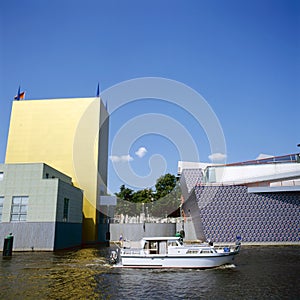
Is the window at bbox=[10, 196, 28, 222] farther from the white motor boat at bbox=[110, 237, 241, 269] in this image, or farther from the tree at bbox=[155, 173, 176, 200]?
the tree at bbox=[155, 173, 176, 200]

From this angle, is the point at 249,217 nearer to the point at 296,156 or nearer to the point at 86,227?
the point at 296,156

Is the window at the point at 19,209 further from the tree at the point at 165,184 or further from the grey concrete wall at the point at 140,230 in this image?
the tree at the point at 165,184

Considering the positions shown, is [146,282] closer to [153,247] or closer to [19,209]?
[153,247]

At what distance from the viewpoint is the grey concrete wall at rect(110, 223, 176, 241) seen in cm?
4647

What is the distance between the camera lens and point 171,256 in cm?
1934

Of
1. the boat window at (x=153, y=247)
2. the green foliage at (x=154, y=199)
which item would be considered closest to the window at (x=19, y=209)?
the boat window at (x=153, y=247)

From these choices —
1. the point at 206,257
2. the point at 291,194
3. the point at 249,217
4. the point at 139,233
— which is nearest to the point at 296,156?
the point at 291,194

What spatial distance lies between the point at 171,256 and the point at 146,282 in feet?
14.4

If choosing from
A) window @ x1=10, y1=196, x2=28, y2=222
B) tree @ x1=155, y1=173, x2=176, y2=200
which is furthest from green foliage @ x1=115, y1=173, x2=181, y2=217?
window @ x1=10, y1=196, x2=28, y2=222

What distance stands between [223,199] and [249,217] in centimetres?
410

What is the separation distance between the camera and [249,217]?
133 ft

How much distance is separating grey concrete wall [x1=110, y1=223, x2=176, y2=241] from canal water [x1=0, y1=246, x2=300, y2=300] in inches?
1045

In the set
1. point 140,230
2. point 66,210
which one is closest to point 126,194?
point 140,230

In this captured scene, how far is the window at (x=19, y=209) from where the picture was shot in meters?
32.0
